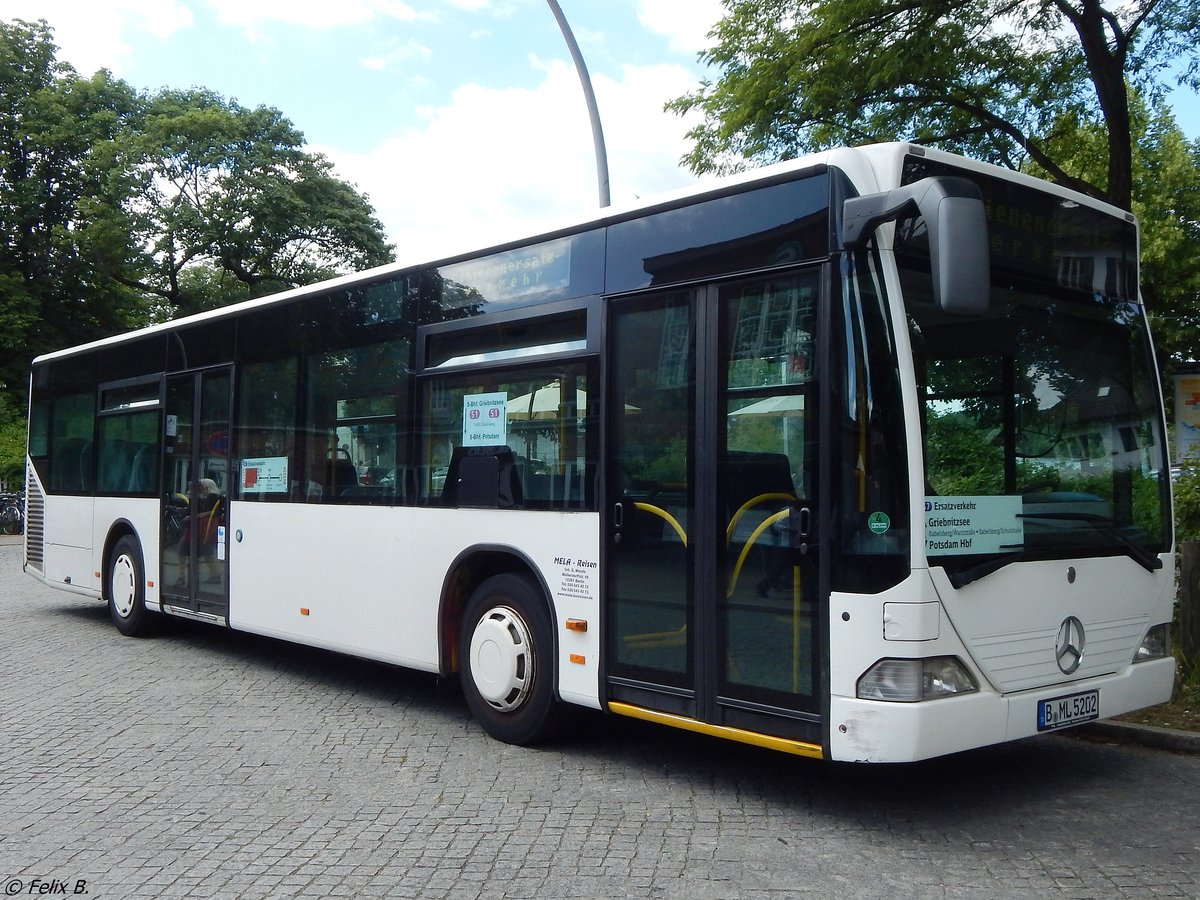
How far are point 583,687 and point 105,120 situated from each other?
3627 centimetres

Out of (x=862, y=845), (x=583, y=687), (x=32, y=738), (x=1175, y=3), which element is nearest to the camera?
(x=862, y=845)

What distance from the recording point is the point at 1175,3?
34.0 feet

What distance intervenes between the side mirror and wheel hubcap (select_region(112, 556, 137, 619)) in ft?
30.5

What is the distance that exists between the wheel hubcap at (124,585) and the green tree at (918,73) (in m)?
7.59

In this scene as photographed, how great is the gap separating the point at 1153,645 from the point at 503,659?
3.58 meters

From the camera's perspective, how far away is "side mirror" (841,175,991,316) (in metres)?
4.55

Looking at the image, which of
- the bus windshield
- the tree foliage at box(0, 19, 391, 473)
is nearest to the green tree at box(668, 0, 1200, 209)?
the bus windshield

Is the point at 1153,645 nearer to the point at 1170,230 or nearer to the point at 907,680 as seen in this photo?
the point at 907,680

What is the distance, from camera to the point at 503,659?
22.4 feet

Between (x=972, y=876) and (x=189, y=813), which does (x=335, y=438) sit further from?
(x=972, y=876)

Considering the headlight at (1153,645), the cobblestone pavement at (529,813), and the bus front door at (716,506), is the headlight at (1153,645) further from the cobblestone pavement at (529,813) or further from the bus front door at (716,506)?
the bus front door at (716,506)

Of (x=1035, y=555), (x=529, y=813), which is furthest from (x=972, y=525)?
(x=529, y=813)

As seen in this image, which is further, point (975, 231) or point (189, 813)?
point (189, 813)

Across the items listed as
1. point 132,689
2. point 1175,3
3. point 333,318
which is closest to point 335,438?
point 333,318
